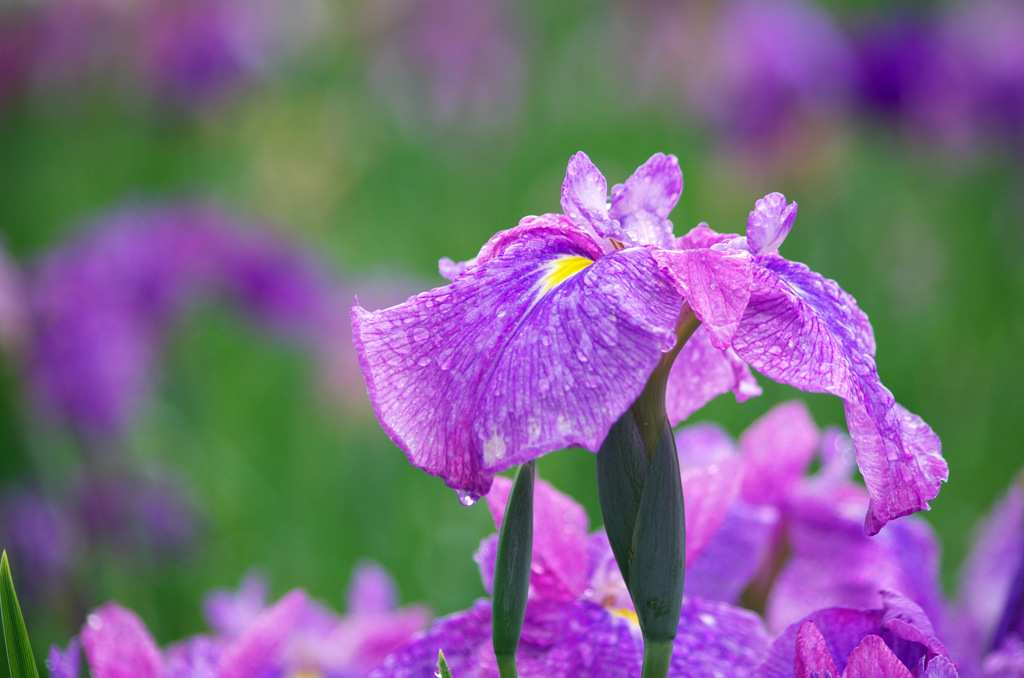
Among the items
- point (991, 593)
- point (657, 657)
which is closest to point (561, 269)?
point (657, 657)

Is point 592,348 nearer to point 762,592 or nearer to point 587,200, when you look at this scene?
point 587,200

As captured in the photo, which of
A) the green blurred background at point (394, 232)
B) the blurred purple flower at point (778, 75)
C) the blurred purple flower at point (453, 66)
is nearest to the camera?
the green blurred background at point (394, 232)

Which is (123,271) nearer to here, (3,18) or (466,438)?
(466,438)

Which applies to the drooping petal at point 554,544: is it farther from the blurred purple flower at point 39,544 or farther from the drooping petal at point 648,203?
the blurred purple flower at point 39,544

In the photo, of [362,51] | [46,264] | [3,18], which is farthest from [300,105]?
[46,264]

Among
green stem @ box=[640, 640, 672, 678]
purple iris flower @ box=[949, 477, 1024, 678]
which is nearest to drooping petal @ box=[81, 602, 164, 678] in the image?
green stem @ box=[640, 640, 672, 678]

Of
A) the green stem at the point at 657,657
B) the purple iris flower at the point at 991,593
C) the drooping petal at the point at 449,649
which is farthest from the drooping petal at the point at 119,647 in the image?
the purple iris flower at the point at 991,593
